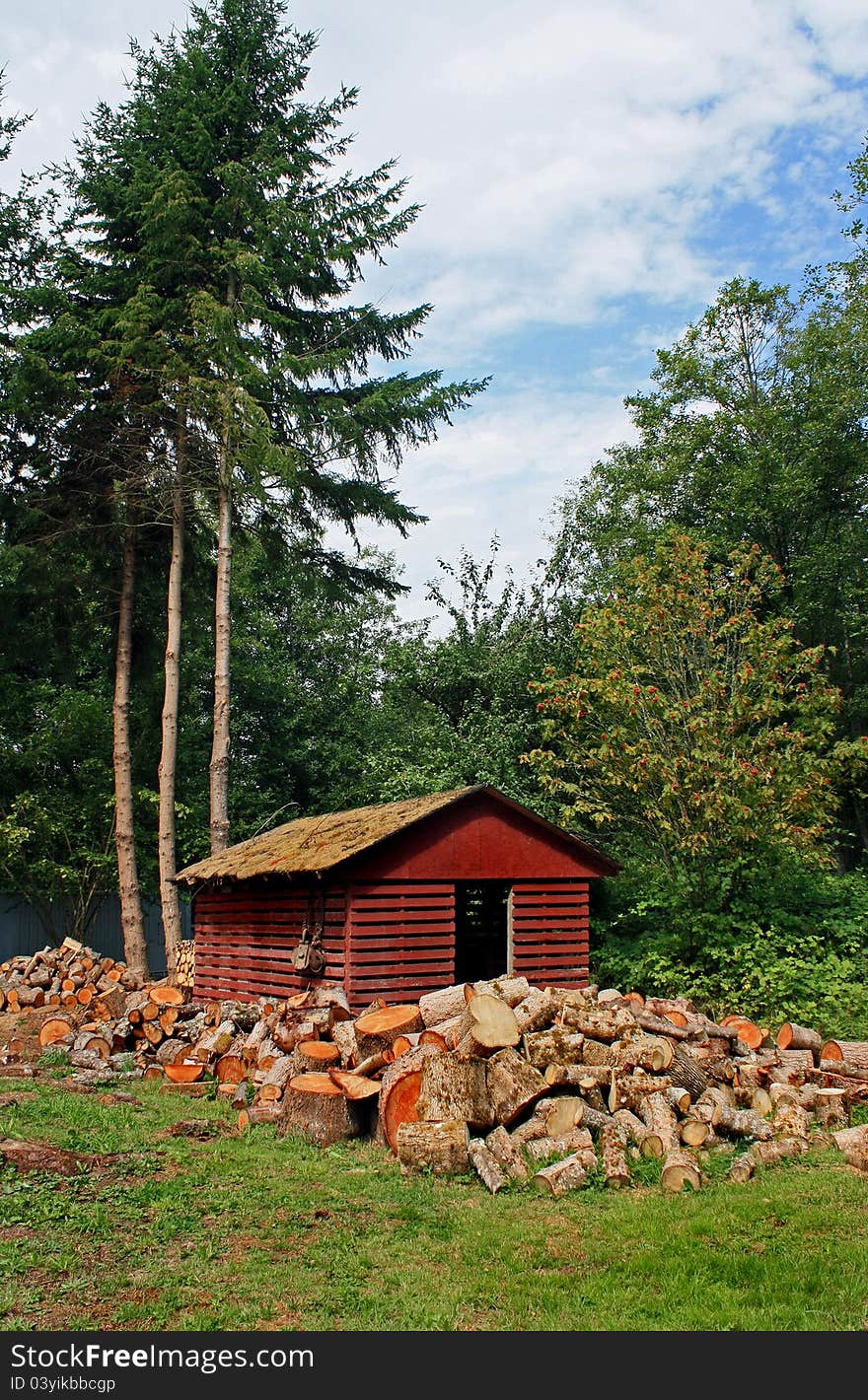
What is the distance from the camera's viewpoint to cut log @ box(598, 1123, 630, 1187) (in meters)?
6.70

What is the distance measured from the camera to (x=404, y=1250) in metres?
5.56

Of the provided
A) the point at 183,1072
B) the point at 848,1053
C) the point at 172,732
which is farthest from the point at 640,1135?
the point at 172,732

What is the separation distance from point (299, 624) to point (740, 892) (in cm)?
2007

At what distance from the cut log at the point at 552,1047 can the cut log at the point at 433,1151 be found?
98 centimetres

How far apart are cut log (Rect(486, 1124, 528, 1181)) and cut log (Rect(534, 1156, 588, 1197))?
0.14 m

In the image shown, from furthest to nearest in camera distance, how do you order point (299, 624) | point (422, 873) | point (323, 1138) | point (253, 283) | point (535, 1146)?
point (299, 624) < point (253, 283) < point (422, 873) < point (323, 1138) < point (535, 1146)

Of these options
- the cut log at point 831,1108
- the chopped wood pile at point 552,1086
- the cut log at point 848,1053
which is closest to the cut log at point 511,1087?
the chopped wood pile at point 552,1086

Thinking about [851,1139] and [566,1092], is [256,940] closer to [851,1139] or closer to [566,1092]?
[566,1092]

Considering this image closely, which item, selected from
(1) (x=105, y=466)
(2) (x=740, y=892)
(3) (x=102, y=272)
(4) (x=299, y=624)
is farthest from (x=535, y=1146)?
(4) (x=299, y=624)

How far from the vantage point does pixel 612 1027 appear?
27.2 feet

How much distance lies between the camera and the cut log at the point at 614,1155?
6.70 m

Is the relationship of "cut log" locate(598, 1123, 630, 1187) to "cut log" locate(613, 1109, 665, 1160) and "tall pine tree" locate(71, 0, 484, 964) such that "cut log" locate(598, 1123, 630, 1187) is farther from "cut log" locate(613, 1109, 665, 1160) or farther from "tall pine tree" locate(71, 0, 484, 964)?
"tall pine tree" locate(71, 0, 484, 964)

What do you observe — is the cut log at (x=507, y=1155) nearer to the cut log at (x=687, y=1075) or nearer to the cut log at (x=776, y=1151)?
the cut log at (x=687, y=1075)

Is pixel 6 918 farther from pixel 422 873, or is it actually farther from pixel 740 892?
pixel 740 892
